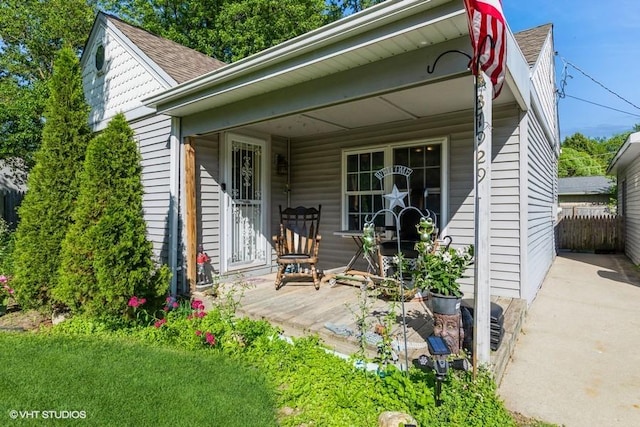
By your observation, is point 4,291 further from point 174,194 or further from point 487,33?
point 487,33

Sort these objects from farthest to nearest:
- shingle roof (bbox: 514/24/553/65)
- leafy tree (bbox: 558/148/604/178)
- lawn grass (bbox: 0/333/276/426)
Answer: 1. leafy tree (bbox: 558/148/604/178)
2. shingle roof (bbox: 514/24/553/65)
3. lawn grass (bbox: 0/333/276/426)

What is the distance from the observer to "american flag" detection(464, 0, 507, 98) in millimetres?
1884

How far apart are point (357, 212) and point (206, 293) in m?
2.46

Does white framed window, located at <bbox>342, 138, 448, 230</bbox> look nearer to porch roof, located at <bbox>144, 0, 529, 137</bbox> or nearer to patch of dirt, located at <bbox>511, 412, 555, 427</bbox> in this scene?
porch roof, located at <bbox>144, 0, 529, 137</bbox>

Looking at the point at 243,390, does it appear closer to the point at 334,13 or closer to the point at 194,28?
the point at 194,28

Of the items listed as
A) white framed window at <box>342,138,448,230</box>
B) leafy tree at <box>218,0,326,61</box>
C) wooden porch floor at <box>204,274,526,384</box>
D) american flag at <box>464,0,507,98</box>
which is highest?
leafy tree at <box>218,0,326,61</box>

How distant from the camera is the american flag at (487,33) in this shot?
6.18 ft

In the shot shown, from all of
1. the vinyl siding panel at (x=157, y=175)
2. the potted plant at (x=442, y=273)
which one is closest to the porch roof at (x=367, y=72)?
the vinyl siding panel at (x=157, y=175)

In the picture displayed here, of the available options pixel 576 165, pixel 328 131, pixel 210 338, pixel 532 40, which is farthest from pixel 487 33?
pixel 576 165

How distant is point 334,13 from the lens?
1595cm

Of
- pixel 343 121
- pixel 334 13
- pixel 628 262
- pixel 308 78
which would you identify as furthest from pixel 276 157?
pixel 334 13

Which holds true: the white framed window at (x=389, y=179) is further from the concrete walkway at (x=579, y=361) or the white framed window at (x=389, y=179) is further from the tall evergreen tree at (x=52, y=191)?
the tall evergreen tree at (x=52, y=191)

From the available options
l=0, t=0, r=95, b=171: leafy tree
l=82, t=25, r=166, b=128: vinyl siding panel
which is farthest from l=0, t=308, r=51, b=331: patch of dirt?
l=0, t=0, r=95, b=171: leafy tree

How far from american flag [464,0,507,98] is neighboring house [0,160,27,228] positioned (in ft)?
37.5
